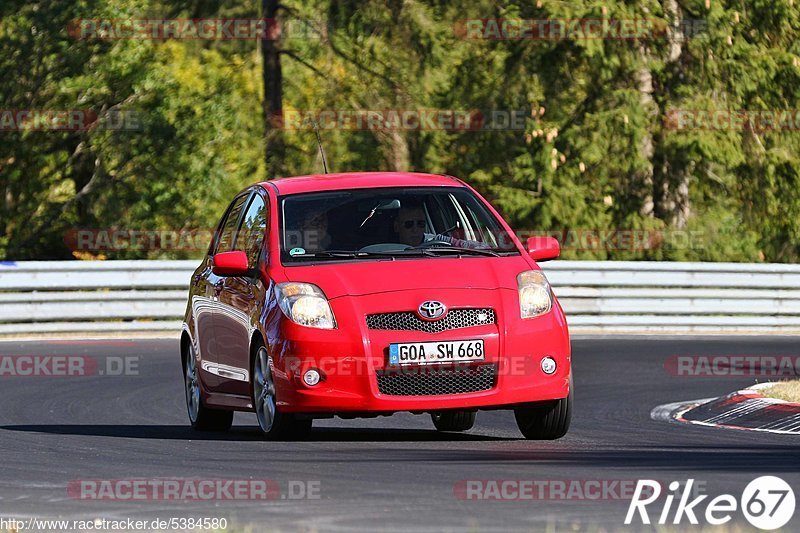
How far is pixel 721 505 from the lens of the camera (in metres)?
7.74

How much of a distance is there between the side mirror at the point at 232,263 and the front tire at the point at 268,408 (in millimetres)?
526

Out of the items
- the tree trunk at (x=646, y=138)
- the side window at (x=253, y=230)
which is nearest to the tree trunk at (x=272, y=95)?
the tree trunk at (x=646, y=138)

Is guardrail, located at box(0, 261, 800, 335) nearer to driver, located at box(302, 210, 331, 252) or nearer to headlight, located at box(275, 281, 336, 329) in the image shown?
driver, located at box(302, 210, 331, 252)

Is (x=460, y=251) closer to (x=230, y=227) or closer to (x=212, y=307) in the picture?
(x=212, y=307)

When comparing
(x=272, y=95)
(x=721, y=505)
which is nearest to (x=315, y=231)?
(x=721, y=505)

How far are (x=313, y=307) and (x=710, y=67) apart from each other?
69.9 ft

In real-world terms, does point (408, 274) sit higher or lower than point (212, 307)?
higher

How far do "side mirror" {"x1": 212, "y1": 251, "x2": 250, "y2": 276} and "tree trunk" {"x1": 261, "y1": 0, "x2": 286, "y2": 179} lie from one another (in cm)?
2173

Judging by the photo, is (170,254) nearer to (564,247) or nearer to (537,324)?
(564,247)

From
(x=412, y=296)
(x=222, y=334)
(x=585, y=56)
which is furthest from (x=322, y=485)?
(x=585, y=56)

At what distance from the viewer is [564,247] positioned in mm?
30734

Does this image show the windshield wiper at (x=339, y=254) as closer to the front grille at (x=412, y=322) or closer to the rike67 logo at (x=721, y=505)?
the front grille at (x=412, y=322)

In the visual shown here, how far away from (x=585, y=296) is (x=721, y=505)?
15.6 metres

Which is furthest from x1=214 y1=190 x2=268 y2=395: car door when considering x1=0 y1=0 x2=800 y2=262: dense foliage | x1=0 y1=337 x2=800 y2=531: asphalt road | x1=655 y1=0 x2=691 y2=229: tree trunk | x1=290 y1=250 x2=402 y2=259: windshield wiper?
x1=655 y1=0 x2=691 y2=229: tree trunk
